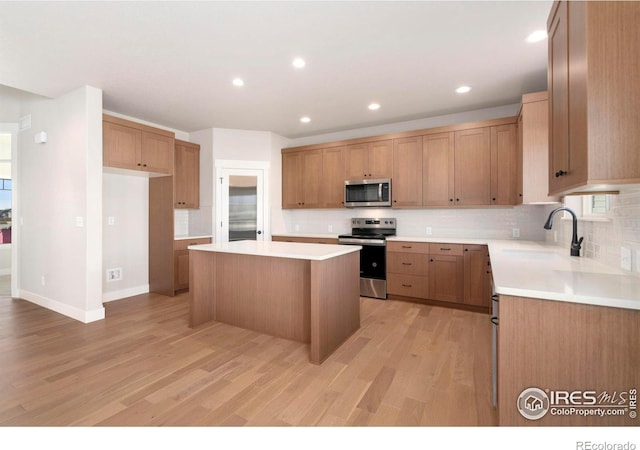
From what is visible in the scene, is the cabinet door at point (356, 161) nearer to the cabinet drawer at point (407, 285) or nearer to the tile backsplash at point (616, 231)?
the cabinet drawer at point (407, 285)

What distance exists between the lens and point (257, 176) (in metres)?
5.16

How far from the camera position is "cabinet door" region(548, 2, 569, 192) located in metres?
1.43

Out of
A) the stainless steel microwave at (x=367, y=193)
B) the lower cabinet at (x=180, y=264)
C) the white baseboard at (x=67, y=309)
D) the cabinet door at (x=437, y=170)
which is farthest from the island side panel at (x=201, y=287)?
the cabinet door at (x=437, y=170)

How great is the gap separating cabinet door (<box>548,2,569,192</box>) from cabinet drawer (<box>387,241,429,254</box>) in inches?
88.7

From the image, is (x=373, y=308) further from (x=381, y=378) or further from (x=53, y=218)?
(x=53, y=218)

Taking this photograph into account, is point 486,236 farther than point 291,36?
Yes

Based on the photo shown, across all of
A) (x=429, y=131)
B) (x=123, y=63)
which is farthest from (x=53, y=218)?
(x=429, y=131)

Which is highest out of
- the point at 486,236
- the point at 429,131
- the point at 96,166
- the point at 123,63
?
the point at 123,63

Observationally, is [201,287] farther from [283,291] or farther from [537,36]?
[537,36]

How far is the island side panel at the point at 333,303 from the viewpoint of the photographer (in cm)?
240

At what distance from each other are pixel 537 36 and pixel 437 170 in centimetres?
190

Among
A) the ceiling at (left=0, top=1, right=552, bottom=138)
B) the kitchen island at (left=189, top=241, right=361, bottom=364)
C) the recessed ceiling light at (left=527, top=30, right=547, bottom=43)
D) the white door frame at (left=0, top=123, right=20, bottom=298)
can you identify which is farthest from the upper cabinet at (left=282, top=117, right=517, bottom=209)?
the white door frame at (left=0, top=123, right=20, bottom=298)

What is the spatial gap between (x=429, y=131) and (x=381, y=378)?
3.36 metres

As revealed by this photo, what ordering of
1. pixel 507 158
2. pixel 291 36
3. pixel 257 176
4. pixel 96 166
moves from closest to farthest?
1. pixel 291 36
2. pixel 96 166
3. pixel 507 158
4. pixel 257 176
